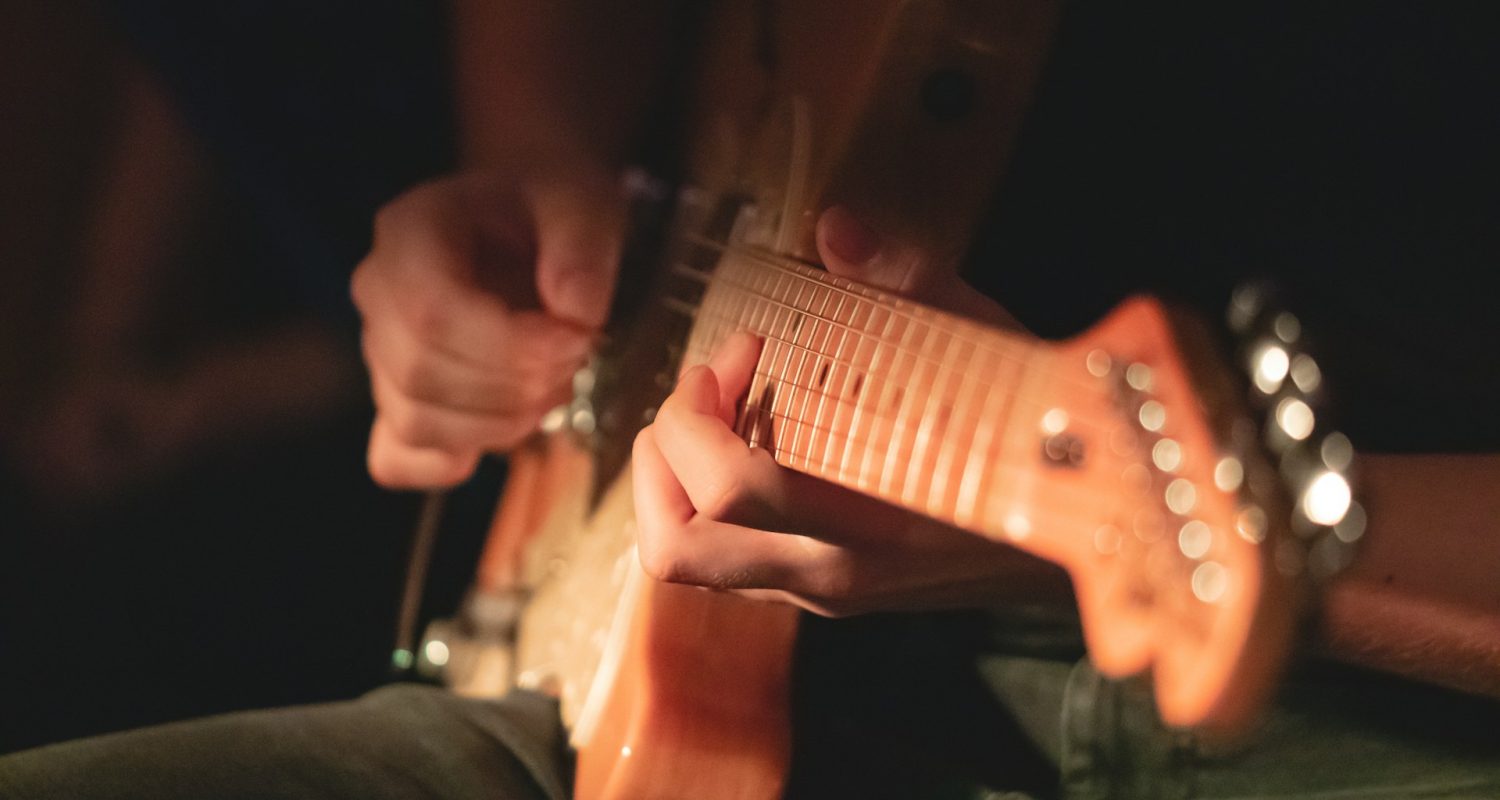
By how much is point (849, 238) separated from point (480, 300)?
1.03 ft

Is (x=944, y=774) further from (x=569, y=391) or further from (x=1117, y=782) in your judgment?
(x=569, y=391)

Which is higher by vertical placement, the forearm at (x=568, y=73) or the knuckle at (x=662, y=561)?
the forearm at (x=568, y=73)

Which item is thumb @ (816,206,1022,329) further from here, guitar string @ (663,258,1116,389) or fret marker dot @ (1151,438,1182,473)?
fret marker dot @ (1151,438,1182,473)

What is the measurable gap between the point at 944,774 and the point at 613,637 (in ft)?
0.67

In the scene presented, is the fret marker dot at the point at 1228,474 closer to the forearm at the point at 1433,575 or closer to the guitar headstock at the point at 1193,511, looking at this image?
the guitar headstock at the point at 1193,511

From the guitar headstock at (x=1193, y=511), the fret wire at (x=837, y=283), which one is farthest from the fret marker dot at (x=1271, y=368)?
the fret wire at (x=837, y=283)

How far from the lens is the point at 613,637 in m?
0.58

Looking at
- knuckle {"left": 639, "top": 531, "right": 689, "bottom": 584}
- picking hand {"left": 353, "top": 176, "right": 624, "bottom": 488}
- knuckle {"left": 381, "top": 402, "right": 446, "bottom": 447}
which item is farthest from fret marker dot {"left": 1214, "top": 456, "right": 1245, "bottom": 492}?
knuckle {"left": 381, "top": 402, "right": 446, "bottom": 447}

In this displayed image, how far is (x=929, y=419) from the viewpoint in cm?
35

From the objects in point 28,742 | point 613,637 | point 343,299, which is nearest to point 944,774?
point 613,637

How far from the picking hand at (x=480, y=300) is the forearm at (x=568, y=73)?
0.18 feet

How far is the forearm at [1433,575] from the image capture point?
0.40 metres

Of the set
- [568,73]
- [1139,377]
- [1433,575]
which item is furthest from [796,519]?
[568,73]

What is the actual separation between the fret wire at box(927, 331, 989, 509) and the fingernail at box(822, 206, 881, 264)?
0.32ft
